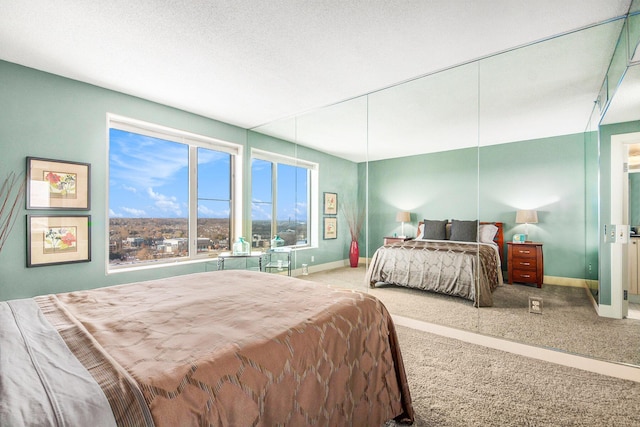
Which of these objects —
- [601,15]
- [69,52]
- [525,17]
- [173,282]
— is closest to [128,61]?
[69,52]

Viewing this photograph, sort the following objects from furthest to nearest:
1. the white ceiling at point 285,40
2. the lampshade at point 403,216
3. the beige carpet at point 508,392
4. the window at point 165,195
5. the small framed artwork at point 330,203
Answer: the small framed artwork at point 330,203 → the window at point 165,195 → the lampshade at point 403,216 → the white ceiling at point 285,40 → the beige carpet at point 508,392

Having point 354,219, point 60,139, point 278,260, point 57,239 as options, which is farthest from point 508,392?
point 60,139

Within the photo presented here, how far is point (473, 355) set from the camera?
8.44ft

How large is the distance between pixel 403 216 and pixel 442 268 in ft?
2.66

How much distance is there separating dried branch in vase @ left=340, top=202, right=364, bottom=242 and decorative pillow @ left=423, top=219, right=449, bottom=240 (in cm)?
89

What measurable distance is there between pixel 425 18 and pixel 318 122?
2300 millimetres

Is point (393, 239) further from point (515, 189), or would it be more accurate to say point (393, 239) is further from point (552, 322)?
point (552, 322)

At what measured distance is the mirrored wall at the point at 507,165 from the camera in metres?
2.58

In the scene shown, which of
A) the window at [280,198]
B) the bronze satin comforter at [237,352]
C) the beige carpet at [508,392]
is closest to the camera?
the bronze satin comforter at [237,352]


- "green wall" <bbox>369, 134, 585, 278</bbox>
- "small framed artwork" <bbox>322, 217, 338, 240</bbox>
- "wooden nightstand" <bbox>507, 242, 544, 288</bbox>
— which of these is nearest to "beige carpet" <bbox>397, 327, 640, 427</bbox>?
"wooden nightstand" <bbox>507, 242, 544, 288</bbox>

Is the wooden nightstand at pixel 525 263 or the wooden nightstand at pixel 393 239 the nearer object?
the wooden nightstand at pixel 525 263

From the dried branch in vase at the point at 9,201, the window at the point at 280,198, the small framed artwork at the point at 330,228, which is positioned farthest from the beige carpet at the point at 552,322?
the dried branch in vase at the point at 9,201

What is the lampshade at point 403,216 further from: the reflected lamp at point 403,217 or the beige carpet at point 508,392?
the beige carpet at point 508,392

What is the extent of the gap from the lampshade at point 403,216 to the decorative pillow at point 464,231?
51 cm
